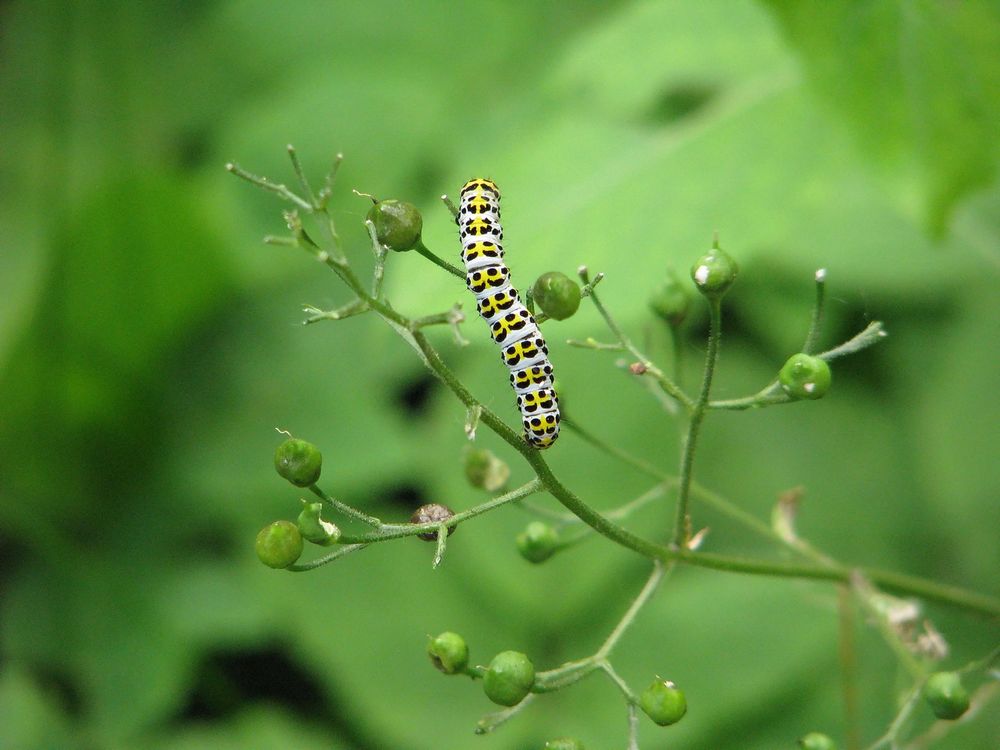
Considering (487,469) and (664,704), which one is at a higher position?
(487,469)

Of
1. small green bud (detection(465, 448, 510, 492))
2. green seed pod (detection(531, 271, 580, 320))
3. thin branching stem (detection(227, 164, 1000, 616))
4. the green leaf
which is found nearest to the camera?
thin branching stem (detection(227, 164, 1000, 616))

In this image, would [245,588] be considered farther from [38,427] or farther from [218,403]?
[38,427]

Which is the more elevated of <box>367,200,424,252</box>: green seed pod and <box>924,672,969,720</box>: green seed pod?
<box>367,200,424,252</box>: green seed pod

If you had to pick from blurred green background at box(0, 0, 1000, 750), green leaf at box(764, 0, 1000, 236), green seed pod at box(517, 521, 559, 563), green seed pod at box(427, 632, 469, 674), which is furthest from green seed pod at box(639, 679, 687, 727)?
green leaf at box(764, 0, 1000, 236)

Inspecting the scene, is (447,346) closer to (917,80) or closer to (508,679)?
(917,80)

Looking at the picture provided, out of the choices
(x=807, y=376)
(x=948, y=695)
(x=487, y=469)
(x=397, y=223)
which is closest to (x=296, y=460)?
(x=397, y=223)

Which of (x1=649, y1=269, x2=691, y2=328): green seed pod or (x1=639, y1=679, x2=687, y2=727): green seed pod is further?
(x1=649, y1=269, x2=691, y2=328): green seed pod

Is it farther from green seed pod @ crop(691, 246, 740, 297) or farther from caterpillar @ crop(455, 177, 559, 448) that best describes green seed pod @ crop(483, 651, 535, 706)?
green seed pod @ crop(691, 246, 740, 297)
